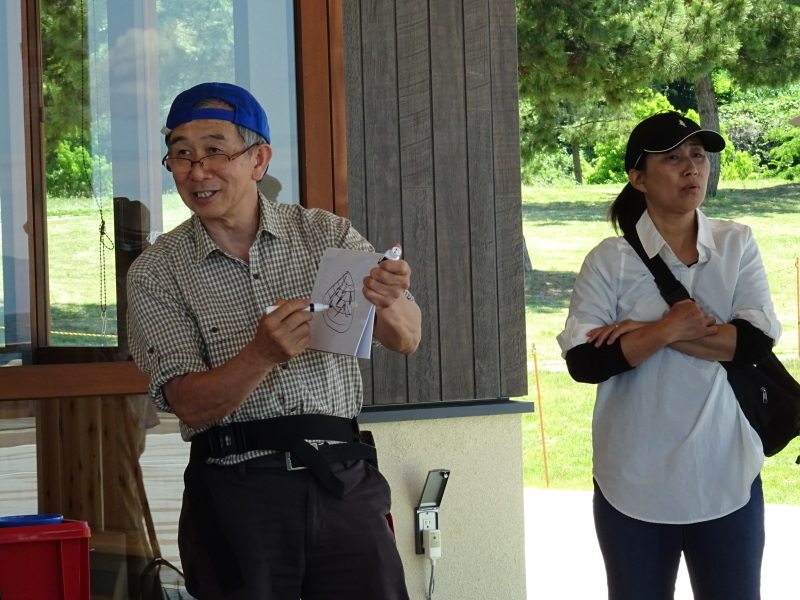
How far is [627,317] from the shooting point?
8.86 feet

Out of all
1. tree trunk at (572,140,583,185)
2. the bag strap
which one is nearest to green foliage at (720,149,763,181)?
tree trunk at (572,140,583,185)

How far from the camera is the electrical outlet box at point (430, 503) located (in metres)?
3.90

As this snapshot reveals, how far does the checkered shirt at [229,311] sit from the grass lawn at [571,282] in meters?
9.75

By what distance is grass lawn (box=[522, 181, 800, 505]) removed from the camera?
1255 centimetres

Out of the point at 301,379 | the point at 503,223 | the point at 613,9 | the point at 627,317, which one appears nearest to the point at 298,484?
the point at 301,379

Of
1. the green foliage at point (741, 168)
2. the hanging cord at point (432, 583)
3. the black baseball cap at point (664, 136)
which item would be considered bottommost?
the hanging cord at point (432, 583)

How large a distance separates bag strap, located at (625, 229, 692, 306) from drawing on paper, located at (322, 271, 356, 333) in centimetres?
95

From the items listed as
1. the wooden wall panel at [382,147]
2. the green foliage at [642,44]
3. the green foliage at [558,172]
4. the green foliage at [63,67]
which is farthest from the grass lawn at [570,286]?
the green foliage at [63,67]

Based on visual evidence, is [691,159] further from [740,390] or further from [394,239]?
[394,239]

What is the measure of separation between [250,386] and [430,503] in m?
2.06

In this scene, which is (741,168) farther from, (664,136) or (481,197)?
(664,136)

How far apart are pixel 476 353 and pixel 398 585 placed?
1.96m

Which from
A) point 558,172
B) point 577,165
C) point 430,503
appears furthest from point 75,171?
point 558,172

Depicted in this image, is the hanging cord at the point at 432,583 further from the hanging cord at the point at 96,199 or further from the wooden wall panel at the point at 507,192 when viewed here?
the hanging cord at the point at 96,199
